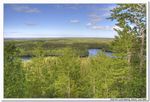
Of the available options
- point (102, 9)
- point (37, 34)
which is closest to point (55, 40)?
point (37, 34)

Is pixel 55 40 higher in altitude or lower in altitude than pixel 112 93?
higher

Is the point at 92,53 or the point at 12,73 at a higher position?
the point at 92,53

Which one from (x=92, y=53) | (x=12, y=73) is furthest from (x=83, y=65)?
(x=12, y=73)

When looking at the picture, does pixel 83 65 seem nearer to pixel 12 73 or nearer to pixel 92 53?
pixel 92 53

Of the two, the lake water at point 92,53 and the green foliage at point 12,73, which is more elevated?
the lake water at point 92,53

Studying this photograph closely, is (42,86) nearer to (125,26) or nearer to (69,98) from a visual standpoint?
(69,98)

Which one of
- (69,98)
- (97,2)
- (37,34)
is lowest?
(69,98)

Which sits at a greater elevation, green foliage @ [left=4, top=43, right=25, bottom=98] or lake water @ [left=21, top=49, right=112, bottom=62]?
lake water @ [left=21, top=49, right=112, bottom=62]
